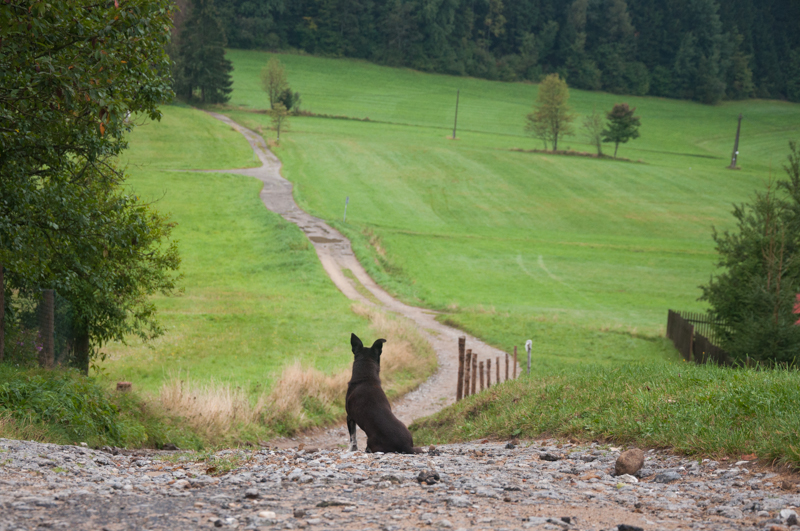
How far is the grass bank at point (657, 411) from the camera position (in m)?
6.29

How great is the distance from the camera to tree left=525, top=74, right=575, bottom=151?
324 feet

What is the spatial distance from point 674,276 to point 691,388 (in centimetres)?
4132

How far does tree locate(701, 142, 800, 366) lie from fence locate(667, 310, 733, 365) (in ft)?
1.64

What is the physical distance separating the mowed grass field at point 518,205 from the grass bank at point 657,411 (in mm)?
14143

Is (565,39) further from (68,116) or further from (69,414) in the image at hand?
(69,414)

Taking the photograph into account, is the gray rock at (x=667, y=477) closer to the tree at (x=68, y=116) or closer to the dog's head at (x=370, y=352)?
the dog's head at (x=370, y=352)

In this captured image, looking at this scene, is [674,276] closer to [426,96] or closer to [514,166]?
[514,166]

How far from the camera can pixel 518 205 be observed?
66.4 metres

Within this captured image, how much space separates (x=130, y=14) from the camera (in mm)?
8984

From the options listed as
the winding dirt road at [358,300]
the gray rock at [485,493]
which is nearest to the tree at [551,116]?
the winding dirt road at [358,300]

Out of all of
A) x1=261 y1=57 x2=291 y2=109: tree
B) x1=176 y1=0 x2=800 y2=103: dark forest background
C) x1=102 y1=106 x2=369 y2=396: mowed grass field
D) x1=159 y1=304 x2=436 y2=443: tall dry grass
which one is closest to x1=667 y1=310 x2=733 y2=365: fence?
x1=159 y1=304 x2=436 y2=443: tall dry grass

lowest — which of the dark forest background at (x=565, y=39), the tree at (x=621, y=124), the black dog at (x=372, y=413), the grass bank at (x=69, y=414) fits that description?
the grass bank at (x=69, y=414)

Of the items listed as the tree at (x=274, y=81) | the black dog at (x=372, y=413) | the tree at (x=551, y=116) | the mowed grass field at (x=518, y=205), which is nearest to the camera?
the black dog at (x=372, y=413)

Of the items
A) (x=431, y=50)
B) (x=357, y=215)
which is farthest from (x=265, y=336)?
(x=431, y=50)
